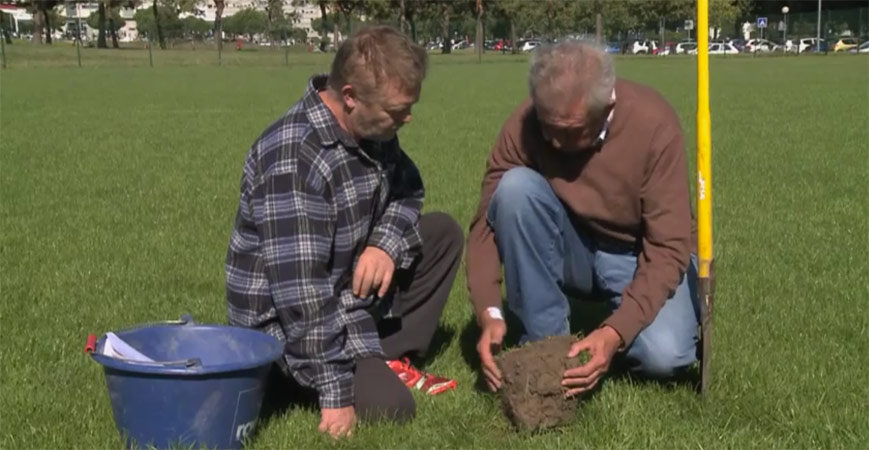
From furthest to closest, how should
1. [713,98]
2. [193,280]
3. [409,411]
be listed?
1. [713,98]
2. [193,280]
3. [409,411]

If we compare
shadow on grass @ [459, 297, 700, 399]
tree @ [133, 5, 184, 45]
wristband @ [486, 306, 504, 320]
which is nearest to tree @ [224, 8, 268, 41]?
tree @ [133, 5, 184, 45]

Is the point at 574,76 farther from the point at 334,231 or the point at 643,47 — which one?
the point at 643,47

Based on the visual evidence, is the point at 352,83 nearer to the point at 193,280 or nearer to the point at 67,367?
the point at 67,367

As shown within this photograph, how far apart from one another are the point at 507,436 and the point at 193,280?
9.56 feet

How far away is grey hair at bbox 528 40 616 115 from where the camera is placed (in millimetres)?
3590

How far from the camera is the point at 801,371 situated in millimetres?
4344

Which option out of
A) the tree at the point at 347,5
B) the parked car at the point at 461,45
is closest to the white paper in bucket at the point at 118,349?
the tree at the point at 347,5

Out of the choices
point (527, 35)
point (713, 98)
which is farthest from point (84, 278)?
point (527, 35)

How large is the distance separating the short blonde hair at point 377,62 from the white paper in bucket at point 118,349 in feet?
3.62

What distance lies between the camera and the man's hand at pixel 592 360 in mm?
3596

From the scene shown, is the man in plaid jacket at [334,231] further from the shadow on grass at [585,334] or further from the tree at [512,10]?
the tree at [512,10]

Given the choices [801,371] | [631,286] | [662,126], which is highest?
[662,126]

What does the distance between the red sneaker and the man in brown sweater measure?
37 centimetres

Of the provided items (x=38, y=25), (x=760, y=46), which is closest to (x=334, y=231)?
(x=760, y=46)
